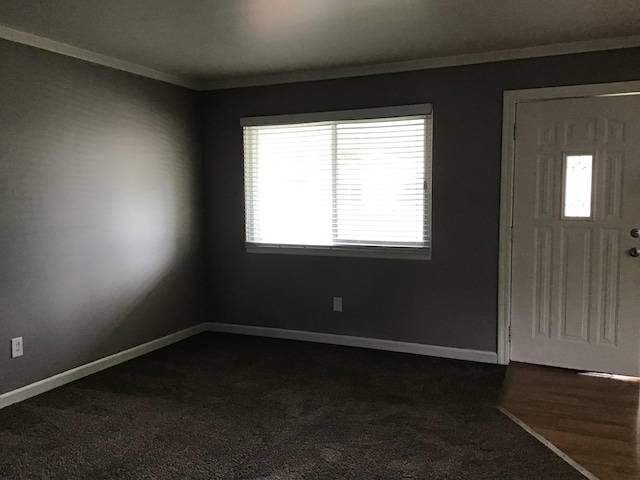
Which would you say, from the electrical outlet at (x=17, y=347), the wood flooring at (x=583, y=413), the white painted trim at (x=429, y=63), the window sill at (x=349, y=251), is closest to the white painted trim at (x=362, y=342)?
the wood flooring at (x=583, y=413)

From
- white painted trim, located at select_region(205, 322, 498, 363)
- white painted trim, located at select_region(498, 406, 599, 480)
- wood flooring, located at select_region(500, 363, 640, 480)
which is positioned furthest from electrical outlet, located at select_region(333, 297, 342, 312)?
white painted trim, located at select_region(498, 406, 599, 480)

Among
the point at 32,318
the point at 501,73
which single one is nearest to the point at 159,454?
the point at 32,318

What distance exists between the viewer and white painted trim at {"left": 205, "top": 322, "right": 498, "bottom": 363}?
4.12 metres

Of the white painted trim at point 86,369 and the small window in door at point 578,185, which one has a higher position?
the small window in door at point 578,185

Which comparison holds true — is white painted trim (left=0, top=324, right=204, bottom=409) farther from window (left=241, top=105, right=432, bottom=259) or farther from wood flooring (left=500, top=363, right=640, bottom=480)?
wood flooring (left=500, top=363, right=640, bottom=480)

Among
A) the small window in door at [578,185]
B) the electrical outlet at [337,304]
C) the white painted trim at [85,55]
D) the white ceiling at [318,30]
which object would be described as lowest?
the electrical outlet at [337,304]

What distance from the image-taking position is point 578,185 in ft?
12.3

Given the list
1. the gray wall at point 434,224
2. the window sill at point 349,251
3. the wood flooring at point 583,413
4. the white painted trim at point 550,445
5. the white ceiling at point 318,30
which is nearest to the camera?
the white painted trim at point 550,445

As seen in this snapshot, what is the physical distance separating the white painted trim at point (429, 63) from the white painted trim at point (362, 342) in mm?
2108

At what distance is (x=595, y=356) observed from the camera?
12.5 feet

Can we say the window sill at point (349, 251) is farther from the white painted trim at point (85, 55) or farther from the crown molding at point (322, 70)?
the white painted trim at point (85, 55)

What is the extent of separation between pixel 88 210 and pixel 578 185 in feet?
11.1

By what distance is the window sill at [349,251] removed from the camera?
4238mm

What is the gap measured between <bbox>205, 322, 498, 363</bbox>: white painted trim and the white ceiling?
2.13m
